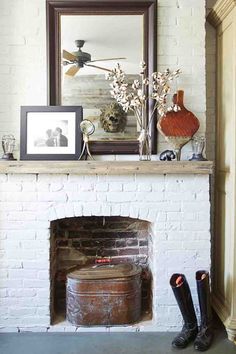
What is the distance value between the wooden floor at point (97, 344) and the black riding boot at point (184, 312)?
52 mm

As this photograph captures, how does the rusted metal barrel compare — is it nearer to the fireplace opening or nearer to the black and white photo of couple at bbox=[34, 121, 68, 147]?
the fireplace opening

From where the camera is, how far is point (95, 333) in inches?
101

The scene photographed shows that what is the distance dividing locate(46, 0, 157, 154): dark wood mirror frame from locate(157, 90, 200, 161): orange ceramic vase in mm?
124

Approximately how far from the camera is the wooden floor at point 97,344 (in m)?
2.31

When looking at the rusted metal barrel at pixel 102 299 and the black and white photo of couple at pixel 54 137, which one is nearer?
the rusted metal barrel at pixel 102 299

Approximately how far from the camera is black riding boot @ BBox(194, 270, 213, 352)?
236 cm

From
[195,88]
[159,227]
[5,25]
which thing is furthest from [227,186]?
[5,25]

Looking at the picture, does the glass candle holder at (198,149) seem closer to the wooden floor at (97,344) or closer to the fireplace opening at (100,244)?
the fireplace opening at (100,244)

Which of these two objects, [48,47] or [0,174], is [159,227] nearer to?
[0,174]

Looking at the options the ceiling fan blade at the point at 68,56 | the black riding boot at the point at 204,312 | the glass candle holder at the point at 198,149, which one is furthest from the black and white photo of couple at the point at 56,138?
the black riding boot at the point at 204,312

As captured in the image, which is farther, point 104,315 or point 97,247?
point 97,247

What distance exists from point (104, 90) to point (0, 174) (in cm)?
98

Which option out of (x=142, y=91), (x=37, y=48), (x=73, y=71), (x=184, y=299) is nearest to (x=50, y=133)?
(x=73, y=71)

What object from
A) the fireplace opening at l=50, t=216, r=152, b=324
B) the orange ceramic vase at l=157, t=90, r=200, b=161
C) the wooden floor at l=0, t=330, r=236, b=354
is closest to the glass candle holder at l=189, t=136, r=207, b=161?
the orange ceramic vase at l=157, t=90, r=200, b=161
